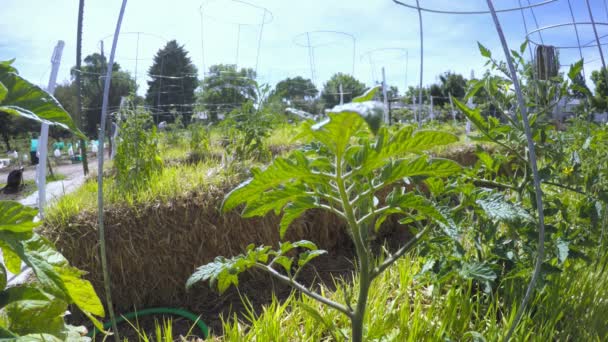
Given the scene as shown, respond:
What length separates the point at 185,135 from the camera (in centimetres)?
636

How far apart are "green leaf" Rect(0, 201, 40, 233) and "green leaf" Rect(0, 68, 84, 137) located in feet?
0.47

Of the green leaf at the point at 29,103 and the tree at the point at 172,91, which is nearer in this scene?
the green leaf at the point at 29,103

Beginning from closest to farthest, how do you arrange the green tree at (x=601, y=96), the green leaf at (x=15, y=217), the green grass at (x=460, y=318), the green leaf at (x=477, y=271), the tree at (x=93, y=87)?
the green leaf at (x=15, y=217)
the green leaf at (x=477, y=271)
the green grass at (x=460, y=318)
the green tree at (x=601, y=96)
the tree at (x=93, y=87)

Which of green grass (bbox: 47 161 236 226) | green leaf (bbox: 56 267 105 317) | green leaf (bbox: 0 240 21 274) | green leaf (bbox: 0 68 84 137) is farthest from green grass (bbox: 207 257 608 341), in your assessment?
green grass (bbox: 47 161 236 226)

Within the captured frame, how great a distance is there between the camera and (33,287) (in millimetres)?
709

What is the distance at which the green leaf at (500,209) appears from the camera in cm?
87

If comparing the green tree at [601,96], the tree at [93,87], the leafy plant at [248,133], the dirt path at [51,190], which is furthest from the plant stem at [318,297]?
the tree at [93,87]

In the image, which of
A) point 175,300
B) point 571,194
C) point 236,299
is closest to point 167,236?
point 175,300

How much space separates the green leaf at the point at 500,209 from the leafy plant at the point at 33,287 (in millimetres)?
855

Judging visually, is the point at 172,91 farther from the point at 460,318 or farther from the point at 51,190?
the point at 460,318

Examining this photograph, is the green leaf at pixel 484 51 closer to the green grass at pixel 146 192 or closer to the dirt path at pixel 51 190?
the dirt path at pixel 51 190

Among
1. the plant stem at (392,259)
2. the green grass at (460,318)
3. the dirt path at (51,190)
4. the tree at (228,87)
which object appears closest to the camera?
the plant stem at (392,259)

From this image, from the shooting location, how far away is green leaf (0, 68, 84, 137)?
642mm

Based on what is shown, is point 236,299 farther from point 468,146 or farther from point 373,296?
point 468,146
